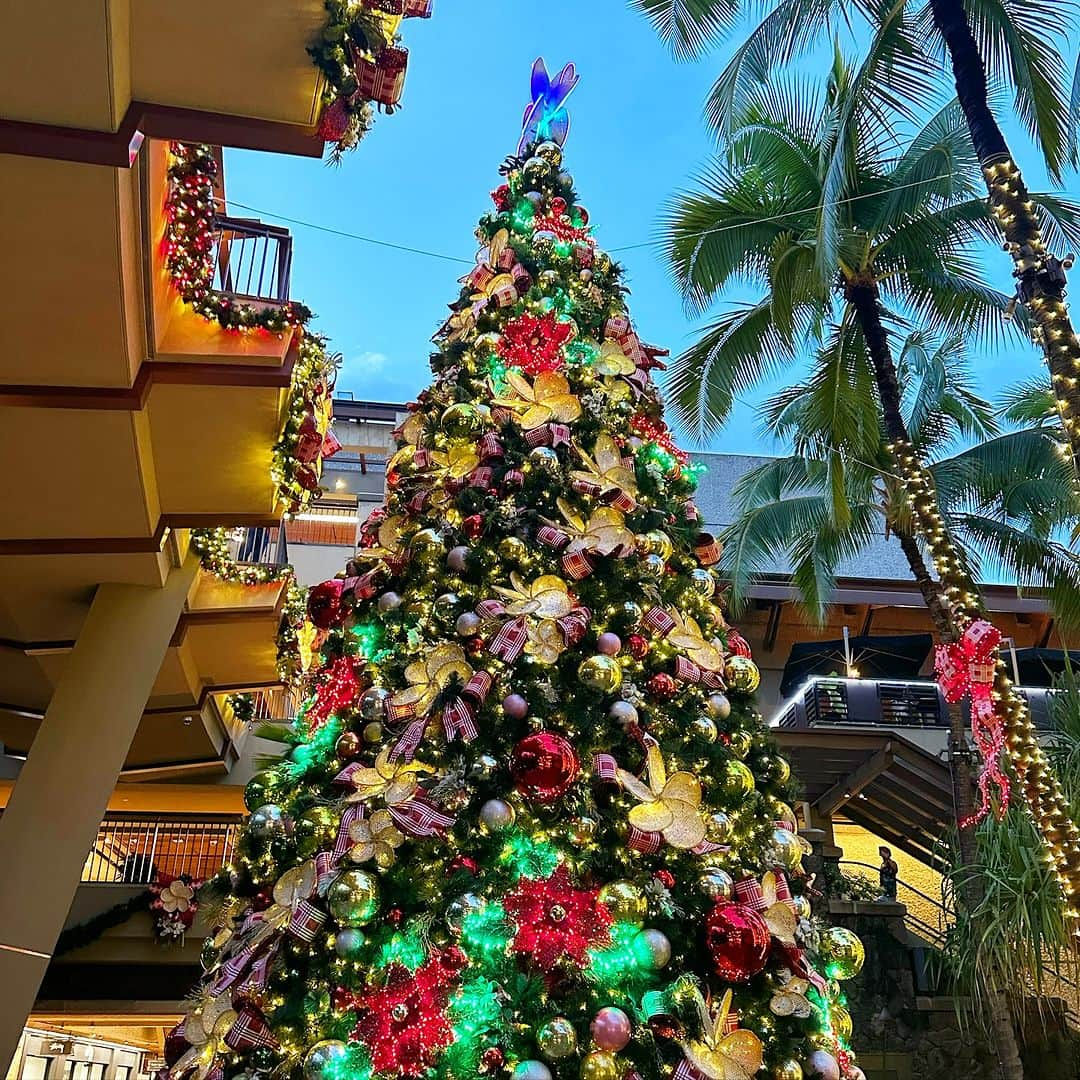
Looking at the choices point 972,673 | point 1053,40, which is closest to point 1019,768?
A: point 972,673

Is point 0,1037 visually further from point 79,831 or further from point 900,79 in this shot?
point 900,79

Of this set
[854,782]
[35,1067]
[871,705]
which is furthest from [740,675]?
[871,705]

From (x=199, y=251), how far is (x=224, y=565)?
406 cm

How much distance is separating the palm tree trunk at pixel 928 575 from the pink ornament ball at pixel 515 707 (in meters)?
5.13

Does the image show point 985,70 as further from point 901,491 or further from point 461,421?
point 461,421

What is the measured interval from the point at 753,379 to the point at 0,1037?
8691 mm

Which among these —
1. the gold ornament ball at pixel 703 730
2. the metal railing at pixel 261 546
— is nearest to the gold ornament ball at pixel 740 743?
the gold ornament ball at pixel 703 730

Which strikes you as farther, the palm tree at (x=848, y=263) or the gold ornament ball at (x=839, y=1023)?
the palm tree at (x=848, y=263)

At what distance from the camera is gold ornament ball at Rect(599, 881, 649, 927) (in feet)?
7.33

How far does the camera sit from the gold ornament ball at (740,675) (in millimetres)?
3264

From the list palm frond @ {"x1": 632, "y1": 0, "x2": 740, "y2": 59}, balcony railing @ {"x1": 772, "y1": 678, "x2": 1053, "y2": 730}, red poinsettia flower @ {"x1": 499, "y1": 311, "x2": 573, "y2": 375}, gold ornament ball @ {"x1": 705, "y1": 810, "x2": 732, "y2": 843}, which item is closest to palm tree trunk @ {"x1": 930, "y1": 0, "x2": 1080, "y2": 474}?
palm frond @ {"x1": 632, "y1": 0, "x2": 740, "y2": 59}

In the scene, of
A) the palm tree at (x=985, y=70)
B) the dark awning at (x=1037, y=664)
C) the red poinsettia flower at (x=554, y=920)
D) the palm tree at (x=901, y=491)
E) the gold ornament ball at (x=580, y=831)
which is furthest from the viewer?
the dark awning at (x=1037, y=664)

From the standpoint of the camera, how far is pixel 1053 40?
624 centimetres

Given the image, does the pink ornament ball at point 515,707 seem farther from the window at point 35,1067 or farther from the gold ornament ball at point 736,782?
the window at point 35,1067
